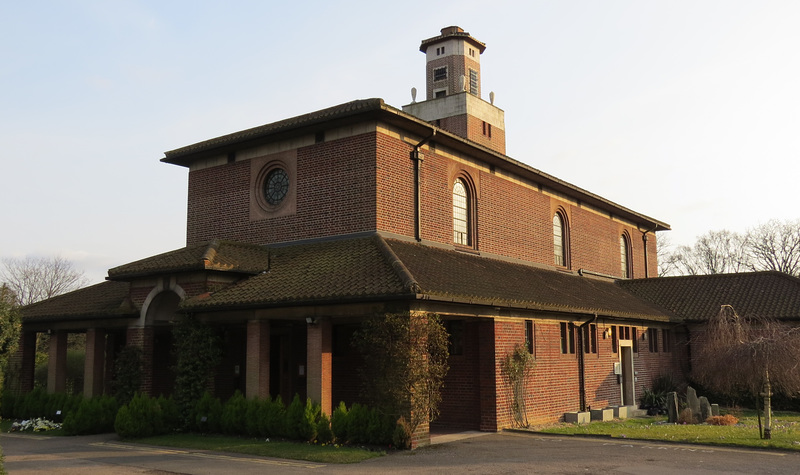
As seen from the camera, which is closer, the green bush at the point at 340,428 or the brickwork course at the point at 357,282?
the green bush at the point at 340,428

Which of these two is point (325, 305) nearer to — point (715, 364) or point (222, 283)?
point (222, 283)

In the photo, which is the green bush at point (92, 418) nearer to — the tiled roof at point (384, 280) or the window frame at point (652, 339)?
the tiled roof at point (384, 280)

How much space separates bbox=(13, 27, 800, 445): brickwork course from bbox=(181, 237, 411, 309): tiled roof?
5 centimetres

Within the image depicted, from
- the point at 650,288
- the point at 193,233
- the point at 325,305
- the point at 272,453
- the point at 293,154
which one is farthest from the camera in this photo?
the point at 650,288

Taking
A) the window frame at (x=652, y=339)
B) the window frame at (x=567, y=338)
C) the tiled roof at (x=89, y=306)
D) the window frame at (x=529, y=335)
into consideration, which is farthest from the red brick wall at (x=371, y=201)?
the window frame at (x=652, y=339)

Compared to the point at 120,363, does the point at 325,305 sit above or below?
above

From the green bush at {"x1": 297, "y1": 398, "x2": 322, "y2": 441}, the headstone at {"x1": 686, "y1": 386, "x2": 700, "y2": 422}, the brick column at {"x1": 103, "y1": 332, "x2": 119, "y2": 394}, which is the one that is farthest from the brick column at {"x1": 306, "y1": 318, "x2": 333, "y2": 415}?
the headstone at {"x1": 686, "y1": 386, "x2": 700, "y2": 422}

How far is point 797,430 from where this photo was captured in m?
16.8

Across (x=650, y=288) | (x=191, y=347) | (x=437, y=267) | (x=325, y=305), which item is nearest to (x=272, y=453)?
(x=325, y=305)

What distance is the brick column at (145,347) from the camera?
1786 cm

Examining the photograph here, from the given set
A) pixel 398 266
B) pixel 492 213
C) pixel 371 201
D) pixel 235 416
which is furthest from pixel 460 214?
pixel 235 416

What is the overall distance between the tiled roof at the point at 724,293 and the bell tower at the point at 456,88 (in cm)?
992

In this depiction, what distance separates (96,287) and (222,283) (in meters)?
7.65

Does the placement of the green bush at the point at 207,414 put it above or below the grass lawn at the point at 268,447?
above
